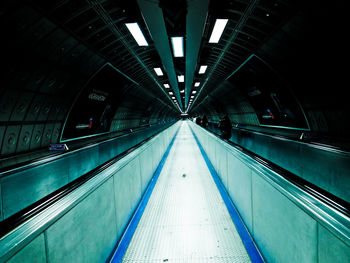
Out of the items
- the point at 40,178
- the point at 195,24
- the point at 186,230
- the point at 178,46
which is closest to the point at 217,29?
the point at 195,24

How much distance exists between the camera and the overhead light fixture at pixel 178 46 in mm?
6195

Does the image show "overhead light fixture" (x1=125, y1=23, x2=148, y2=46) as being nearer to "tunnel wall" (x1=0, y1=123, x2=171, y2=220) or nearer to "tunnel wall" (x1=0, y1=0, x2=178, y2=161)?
"tunnel wall" (x1=0, y1=0, x2=178, y2=161)

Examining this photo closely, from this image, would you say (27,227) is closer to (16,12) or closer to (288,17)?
(16,12)

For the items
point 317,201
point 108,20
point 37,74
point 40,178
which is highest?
point 108,20

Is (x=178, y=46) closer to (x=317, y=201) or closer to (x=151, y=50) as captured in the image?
(x=151, y=50)

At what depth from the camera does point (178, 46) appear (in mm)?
6840

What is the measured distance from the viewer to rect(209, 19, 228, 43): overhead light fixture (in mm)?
5323

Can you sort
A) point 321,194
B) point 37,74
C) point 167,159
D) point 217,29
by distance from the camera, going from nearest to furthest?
point 321,194 → point 37,74 → point 217,29 → point 167,159

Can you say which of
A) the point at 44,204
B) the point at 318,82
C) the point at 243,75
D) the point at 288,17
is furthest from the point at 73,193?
the point at 243,75

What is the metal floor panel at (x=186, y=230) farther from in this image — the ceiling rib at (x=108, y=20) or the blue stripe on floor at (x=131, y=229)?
the ceiling rib at (x=108, y=20)

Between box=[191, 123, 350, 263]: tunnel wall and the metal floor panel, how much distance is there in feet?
1.41

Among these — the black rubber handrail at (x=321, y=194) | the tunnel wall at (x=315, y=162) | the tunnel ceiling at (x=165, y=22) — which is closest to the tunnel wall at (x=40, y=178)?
the tunnel ceiling at (x=165, y=22)

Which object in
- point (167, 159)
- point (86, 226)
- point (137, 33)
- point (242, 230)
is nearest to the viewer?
point (86, 226)

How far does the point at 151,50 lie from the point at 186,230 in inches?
301
